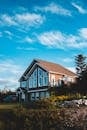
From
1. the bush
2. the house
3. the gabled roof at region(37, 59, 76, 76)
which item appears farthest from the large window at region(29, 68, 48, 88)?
the bush

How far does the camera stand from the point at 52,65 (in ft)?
210

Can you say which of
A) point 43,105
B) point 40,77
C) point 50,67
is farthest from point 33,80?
point 43,105

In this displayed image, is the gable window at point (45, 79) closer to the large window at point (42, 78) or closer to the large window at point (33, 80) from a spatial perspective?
the large window at point (42, 78)

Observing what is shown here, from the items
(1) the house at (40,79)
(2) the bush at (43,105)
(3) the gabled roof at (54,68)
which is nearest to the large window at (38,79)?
(1) the house at (40,79)

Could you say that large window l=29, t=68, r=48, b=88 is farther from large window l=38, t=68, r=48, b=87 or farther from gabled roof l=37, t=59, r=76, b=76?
gabled roof l=37, t=59, r=76, b=76

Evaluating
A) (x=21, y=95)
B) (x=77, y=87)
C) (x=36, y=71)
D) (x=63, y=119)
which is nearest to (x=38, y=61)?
(x=36, y=71)

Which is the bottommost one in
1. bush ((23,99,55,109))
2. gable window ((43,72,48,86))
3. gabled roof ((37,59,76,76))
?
bush ((23,99,55,109))

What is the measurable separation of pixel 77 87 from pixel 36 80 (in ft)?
38.7

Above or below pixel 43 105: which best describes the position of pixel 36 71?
above

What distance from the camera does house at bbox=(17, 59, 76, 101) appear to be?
60.0 meters

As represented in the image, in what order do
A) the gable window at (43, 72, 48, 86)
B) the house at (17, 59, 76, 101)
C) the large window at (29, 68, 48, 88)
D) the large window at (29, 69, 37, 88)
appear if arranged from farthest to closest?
the large window at (29, 69, 37, 88) → the large window at (29, 68, 48, 88) → the gable window at (43, 72, 48, 86) → the house at (17, 59, 76, 101)

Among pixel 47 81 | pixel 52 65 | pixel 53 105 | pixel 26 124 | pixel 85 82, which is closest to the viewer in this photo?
pixel 26 124

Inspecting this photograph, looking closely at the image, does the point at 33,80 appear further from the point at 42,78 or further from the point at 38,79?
the point at 42,78

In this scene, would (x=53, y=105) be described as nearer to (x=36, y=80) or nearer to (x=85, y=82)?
(x=85, y=82)
